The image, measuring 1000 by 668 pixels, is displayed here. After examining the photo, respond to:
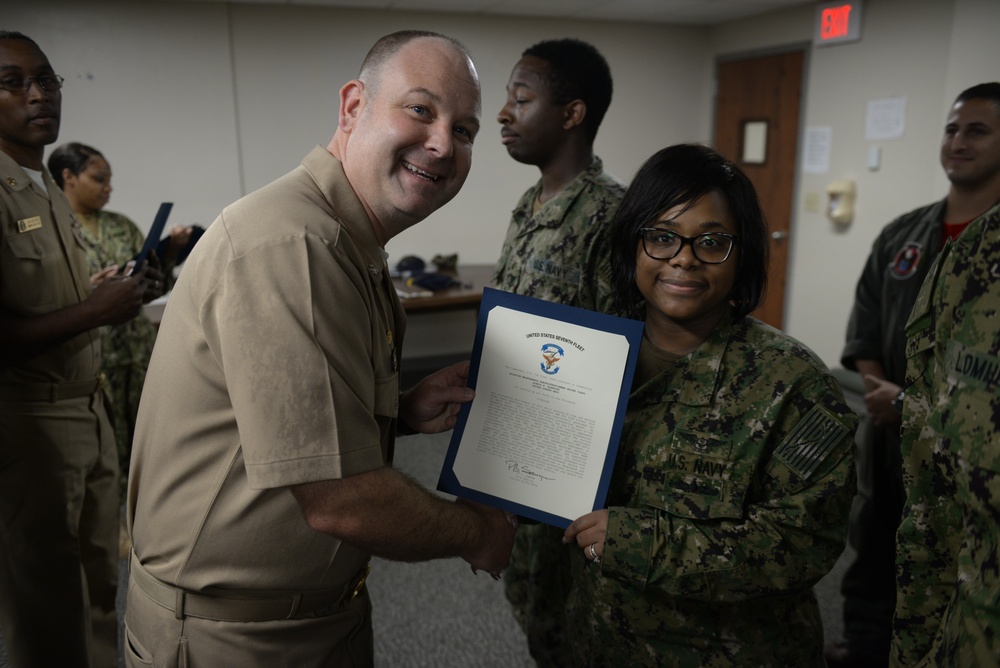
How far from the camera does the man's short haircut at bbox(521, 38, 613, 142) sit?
225 cm

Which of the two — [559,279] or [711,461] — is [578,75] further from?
[711,461]

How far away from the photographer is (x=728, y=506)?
116 centimetres

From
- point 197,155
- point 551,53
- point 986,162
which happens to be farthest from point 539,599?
point 197,155

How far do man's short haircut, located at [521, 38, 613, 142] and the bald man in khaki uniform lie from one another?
1.11 m

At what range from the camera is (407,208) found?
119 cm

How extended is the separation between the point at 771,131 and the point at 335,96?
11.3 ft

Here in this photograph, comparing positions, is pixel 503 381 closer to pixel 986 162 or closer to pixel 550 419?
pixel 550 419

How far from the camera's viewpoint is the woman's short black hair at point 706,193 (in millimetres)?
1250

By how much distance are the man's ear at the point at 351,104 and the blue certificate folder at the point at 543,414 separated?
38cm

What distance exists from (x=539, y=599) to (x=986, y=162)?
1.87m

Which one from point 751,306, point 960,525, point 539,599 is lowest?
point 539,599
